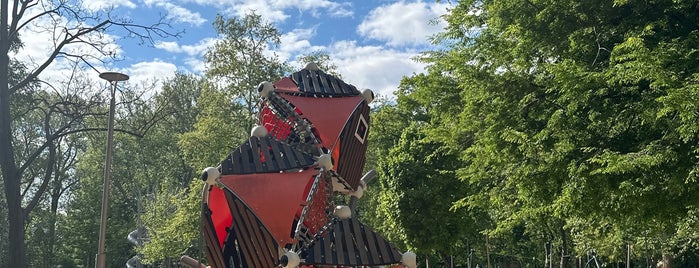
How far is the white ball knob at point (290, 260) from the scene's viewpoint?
7.66 m

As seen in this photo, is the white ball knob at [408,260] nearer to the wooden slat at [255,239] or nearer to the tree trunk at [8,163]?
the wooden slat at [255,239]

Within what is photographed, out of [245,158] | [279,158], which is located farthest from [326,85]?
[245,158]

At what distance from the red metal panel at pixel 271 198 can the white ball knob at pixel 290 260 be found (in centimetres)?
78

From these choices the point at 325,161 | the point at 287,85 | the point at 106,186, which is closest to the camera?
the point at 325,161

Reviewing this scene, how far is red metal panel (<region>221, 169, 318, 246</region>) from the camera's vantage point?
8.52 meters

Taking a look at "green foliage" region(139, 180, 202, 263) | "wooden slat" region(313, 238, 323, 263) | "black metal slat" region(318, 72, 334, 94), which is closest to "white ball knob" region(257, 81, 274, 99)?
"black metal slat" region(318, 72, 334, 94)

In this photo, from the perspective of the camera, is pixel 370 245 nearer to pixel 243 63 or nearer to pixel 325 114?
pixel 325 114

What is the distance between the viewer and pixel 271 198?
8.61 metres

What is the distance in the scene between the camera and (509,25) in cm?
1235

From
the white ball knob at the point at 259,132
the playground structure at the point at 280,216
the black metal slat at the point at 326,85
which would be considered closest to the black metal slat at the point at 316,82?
the black metal slat at the point at 326,85

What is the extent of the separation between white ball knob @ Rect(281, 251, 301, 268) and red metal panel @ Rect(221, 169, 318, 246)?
0.78 metres

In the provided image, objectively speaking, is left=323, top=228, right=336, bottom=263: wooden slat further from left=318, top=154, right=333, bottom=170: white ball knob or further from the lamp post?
the lamp post

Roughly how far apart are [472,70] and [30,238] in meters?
43.6

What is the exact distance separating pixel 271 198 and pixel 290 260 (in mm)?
1223
